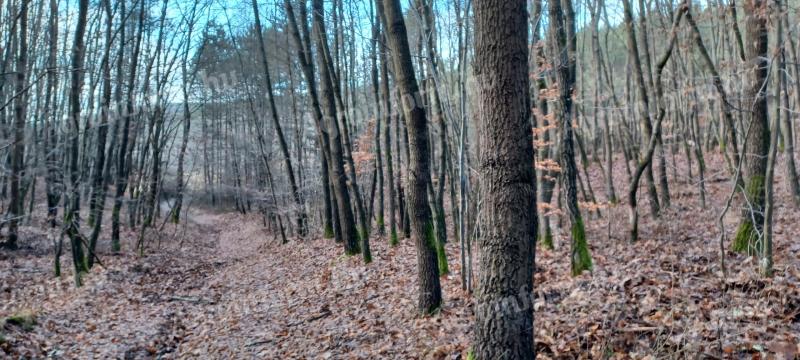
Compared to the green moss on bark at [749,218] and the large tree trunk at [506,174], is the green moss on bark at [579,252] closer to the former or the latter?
the green moss on bark at [749,218]

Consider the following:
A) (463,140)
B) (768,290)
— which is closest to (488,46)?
(463,140)

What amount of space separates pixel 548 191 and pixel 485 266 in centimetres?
886

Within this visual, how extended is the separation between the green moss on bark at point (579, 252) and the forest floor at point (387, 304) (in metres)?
0.27

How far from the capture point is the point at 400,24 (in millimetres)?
6680

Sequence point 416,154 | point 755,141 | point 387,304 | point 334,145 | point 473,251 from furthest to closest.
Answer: point 334,145, point 473,251, point 387,304, point 755,141, point 416,154

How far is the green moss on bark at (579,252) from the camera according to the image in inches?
296

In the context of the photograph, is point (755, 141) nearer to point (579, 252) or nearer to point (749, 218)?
point (749, 218)

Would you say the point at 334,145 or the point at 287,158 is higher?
the point at 334,145

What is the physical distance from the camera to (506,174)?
12.0ft

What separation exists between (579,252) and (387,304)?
307cm

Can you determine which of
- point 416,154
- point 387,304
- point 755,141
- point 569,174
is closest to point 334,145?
point 387,304

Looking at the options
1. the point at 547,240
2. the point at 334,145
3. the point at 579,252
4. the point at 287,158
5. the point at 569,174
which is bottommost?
the point at 547,240

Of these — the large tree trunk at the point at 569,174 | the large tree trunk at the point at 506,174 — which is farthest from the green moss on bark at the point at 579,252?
the large tree trunk at the point at 506,174

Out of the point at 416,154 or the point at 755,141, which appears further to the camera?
the point at 755,141
